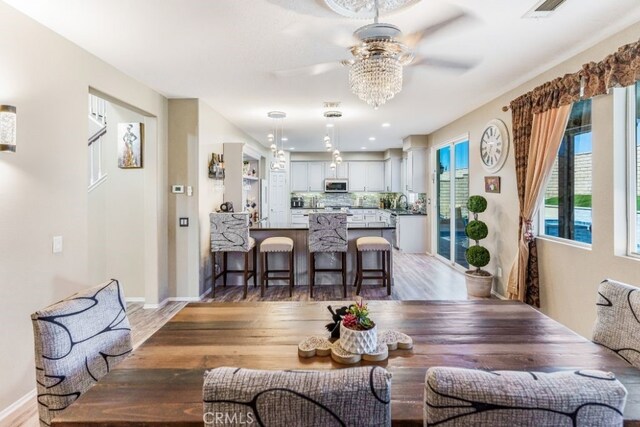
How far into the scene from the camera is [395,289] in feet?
16.5

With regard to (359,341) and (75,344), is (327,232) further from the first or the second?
(75,344)

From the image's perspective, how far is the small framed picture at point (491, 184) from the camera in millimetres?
4617

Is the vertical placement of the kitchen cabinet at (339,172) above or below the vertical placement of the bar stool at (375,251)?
above

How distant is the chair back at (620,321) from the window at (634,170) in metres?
1.57

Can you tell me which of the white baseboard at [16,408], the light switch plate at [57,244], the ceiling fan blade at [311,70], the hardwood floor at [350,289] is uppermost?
the ceiling fan blade at [311,70]

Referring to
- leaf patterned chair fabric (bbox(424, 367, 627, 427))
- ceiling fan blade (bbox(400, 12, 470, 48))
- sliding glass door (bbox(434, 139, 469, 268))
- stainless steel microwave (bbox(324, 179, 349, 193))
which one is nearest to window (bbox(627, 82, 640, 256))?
ceiling fan blade (bbox(400, 12, 470, 48))

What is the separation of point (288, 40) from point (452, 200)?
473 cm

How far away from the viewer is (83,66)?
2.91 meters

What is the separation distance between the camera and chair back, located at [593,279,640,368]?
1.41 metres

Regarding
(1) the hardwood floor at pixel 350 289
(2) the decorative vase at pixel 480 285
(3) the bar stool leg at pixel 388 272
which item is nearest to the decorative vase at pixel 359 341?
(1) the hardwood floor at pixel 350 289

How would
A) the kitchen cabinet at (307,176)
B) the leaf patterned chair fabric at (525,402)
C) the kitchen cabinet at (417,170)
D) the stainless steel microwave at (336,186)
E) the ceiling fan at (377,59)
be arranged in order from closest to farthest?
1. the leaf patterned chair fabric at (525,402)
2. the ceiling fan at (377,59)
3. the kitchen cabinet at (417,170)
4. the stainless steel microwave at (336,186)
5. the kitchen cabinet at (307,176)

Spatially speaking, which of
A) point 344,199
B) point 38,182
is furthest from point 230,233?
point 344,199

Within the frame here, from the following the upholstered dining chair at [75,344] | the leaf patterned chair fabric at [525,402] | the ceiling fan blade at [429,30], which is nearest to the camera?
the leaf patterned chair fabric at [525,402]

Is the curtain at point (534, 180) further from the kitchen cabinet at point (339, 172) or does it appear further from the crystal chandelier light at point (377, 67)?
the kitchen cabinet at point (339, 172)
